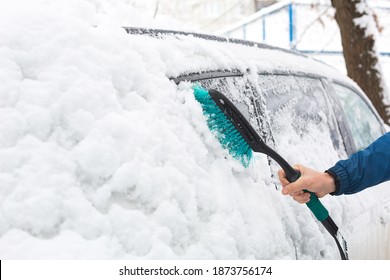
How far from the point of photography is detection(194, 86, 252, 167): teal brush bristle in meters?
1.66

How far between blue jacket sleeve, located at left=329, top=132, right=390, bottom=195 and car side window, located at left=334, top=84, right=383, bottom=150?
1198 mm

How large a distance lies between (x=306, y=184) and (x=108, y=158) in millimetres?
810

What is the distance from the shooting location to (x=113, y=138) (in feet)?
4.22

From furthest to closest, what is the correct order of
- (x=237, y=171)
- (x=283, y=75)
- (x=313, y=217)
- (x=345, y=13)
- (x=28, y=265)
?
(x=345, y=13), (x=283, y=75), (x=313, y=217), (x=237, y=171), (x=28, y=265)

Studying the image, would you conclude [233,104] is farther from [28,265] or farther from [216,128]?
[28,265]

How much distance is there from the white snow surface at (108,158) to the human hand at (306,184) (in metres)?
0.09

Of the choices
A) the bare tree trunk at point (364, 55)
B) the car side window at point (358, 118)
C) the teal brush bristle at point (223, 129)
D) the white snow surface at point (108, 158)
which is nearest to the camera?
the white snow surface at point (108, 158)

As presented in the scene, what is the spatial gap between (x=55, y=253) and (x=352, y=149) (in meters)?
2.27

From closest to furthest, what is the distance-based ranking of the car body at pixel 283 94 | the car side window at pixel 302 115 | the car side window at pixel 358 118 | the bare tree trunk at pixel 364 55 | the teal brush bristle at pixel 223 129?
the teal brush bristle at pixel 223 129 → the car body at pixel 283 94 → the car side window at pixel 302 115 → the car side window at pixel 358 118 → the bare tree trunk at pixel 364 55

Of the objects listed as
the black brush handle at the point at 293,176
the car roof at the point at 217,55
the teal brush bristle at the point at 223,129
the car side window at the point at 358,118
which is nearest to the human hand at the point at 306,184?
the black brush handle at the point at 293,176

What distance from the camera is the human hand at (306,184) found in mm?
1735

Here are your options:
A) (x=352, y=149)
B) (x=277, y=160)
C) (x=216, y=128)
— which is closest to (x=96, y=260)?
(x=216, y=128)

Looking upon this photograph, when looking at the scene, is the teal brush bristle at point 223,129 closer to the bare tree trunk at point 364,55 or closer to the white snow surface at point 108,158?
the white snow surface at point 108,158

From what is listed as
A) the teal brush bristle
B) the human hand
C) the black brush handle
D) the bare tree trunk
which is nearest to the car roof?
the teal brush bristle
